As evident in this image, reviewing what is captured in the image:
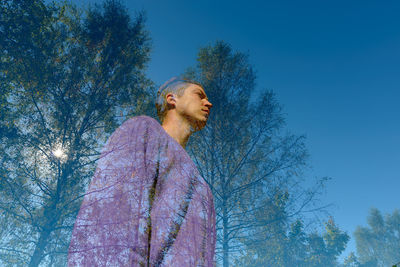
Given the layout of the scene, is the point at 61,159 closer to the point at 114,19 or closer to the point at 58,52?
the point at 58,52

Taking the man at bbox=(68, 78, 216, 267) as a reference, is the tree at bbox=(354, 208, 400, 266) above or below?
above

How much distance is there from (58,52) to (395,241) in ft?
162

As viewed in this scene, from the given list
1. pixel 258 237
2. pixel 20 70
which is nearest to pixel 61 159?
pixel 20 70

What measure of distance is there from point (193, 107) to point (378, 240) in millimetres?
50025

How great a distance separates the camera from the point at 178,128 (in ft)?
3.66

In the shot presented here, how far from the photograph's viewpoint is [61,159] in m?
7.37

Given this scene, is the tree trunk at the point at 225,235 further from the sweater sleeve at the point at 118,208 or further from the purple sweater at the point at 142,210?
the sweater sleeve at the point at 118,208

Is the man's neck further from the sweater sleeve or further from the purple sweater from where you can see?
the sweater sleeve

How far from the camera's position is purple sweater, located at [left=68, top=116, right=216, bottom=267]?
0.50m
